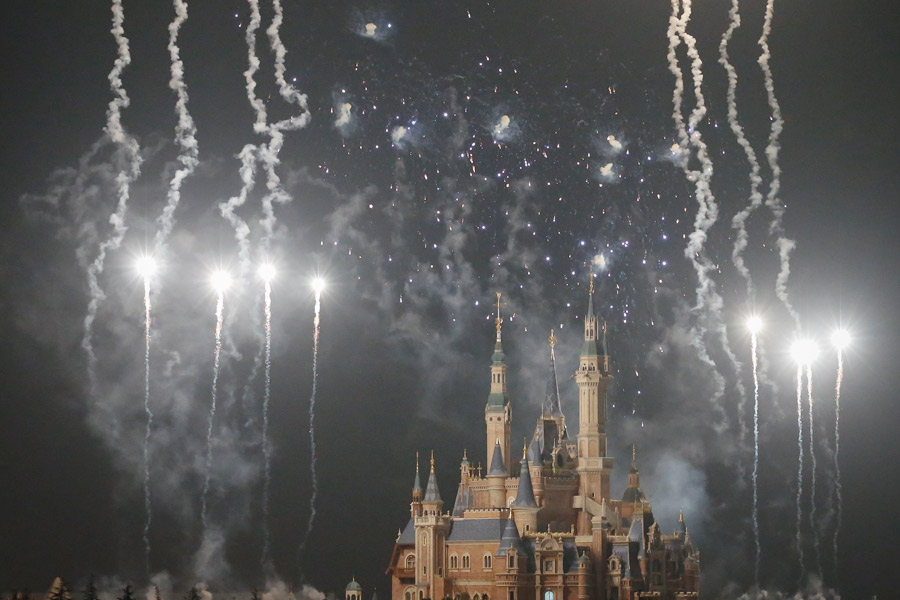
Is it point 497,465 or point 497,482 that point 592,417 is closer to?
point 497,465

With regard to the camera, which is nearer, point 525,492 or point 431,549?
point 431,549

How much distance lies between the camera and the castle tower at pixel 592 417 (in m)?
145

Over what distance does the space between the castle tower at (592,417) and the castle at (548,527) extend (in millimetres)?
70

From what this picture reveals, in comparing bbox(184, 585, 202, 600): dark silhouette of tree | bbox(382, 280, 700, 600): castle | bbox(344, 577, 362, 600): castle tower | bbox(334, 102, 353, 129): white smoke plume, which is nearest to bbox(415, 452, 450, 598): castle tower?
bbox(382, 280, 700, 600): castle

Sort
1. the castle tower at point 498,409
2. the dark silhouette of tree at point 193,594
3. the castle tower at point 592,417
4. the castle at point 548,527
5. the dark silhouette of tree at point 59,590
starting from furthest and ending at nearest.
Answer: the castle tower at point 498,409 → the castle tower at point 592,417 → the castle at point 548,527 → the dark silhouette of tree at point 193,594 → the dark silhouette of tree at point 59,590

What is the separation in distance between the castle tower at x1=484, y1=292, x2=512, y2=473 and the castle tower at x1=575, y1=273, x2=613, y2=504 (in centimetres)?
545

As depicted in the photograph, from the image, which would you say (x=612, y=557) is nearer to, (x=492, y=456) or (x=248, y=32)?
(x=492, y=456)

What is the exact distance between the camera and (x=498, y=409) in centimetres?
14838

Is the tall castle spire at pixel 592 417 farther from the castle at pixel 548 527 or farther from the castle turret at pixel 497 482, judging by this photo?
the castle turret at pixel 497 482

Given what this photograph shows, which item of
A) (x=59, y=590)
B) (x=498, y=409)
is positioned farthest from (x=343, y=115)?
(x=59, y=590)

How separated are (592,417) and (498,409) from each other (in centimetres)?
691

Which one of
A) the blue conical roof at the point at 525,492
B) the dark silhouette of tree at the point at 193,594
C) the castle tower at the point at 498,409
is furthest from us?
the castle tower at the point at 498,409

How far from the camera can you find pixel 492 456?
486ft

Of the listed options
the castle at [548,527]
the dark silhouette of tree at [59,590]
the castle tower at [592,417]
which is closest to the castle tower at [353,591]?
the castle at [548,527]
